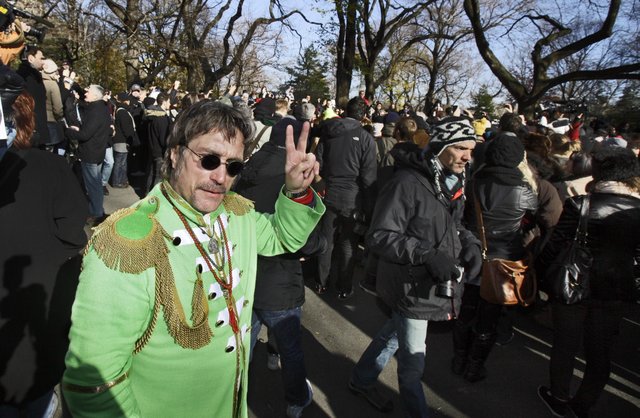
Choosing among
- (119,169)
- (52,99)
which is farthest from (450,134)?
(119,169)

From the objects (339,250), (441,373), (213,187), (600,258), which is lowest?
(441,373)

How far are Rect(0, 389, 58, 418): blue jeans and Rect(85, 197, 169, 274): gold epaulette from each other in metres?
1.13

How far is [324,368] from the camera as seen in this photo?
3596mm

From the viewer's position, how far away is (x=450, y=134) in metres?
2.67

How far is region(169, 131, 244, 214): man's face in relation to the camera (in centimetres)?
153

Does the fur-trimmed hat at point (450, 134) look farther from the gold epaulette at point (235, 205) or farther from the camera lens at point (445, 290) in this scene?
the gold epaulette at point (235, 205)

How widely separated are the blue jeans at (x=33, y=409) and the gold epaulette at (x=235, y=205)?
1261 mm

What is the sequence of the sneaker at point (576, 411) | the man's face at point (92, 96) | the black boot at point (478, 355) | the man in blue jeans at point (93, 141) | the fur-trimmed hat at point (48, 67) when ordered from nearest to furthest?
the sneaker at point (576, 411), the black boot at point (478, 355), the man's face at point (92, 96), the man in blue jeans at point (93, 141), the fur-trimmed hat at point (48, 67)

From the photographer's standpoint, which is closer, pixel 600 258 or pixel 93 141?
pixel 600 258

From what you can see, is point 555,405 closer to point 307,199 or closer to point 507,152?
point 507,152

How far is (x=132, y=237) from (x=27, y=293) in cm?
86

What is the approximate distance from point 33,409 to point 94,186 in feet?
16.6

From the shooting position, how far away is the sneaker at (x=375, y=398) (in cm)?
309

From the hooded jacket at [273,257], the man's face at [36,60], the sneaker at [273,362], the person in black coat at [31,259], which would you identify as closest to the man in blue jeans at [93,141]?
the man's face at [36,60]
